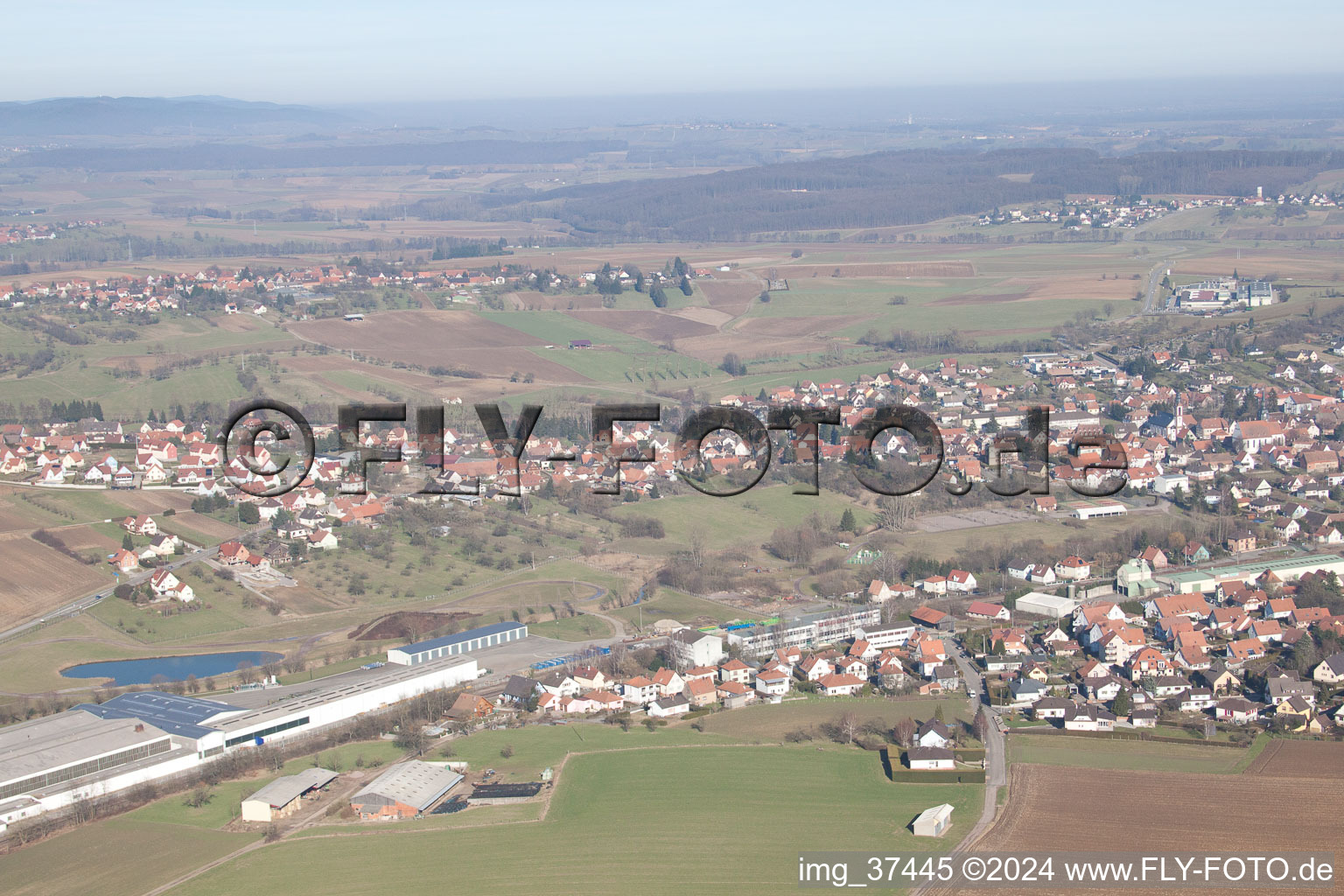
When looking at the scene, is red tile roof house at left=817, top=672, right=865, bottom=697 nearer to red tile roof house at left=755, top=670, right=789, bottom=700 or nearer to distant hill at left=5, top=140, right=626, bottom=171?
red tile roof house at left=755, top=670, right=789, bottom=700

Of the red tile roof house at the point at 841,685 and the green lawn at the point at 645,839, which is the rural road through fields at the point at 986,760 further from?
the red tile roof house at the point at 841,685

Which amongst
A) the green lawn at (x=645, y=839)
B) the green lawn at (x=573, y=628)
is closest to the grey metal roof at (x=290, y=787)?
the green lawn at (x=645, y=839)

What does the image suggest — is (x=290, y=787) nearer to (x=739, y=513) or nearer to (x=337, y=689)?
(x=337, y=689)

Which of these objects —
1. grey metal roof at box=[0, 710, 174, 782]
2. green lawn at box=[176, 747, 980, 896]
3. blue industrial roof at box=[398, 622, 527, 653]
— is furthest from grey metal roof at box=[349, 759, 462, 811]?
blue industrial roof at box=[398, 622, 527, 653]

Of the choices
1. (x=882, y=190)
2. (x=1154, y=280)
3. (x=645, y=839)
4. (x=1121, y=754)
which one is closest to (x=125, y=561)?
(x=645, y=839)

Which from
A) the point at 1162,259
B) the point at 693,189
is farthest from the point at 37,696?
the point at 693,189
